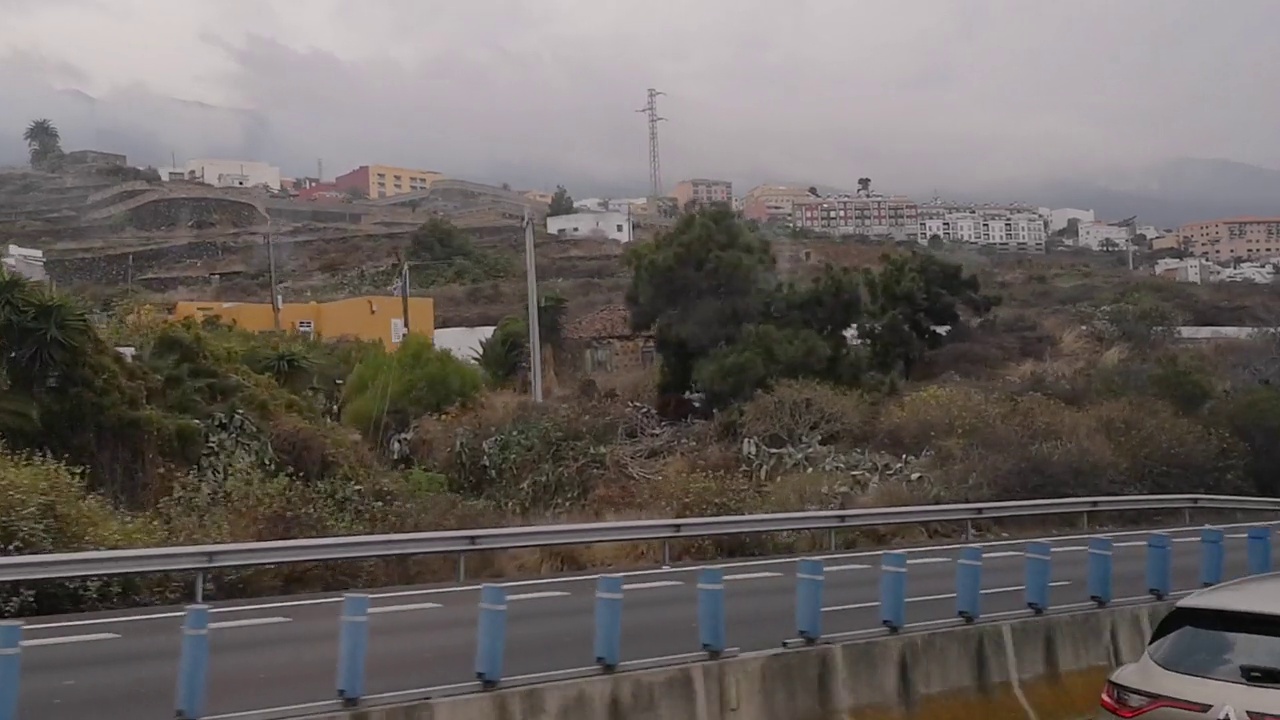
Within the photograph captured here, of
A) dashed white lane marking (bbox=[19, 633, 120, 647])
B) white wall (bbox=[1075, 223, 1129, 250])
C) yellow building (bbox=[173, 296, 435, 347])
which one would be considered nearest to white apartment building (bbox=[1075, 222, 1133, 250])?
white wall (bbox=[1075, 223, 1129, 250])

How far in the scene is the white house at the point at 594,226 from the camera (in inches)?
4486

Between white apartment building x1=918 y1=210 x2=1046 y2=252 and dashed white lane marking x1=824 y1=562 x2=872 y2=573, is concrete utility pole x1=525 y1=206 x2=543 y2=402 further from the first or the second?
white apartment building x1=918 y1=210 x2=1046 y2=252

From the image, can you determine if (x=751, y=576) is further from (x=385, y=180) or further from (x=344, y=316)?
(x=385, y=180)

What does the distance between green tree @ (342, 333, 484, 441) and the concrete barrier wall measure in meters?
24.4

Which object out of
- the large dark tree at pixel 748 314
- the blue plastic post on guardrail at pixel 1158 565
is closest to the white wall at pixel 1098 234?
the large dark tree at pixel 748 314

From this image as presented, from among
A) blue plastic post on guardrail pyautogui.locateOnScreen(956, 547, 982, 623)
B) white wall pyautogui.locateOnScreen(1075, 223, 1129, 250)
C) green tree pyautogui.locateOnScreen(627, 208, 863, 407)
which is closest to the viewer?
blue plastic post on guardrail pyautogui.locateOnScreen(956, 547, 982, 623)

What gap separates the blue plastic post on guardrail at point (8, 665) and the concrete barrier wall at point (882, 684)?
5.50 feet

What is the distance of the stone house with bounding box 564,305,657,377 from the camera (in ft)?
174

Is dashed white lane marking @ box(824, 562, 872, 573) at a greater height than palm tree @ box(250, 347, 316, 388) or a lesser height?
lesser

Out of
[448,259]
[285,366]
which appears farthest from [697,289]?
[448,259]

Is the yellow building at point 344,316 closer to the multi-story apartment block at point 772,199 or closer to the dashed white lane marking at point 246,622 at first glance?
the dashed white lane marking at point 246,622

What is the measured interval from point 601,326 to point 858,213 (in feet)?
357

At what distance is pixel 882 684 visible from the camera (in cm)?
1092

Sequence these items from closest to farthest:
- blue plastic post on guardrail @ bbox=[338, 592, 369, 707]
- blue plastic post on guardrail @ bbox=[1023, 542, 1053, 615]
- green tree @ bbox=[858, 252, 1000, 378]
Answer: blue plastic post on guardrail @ bbox=[338, 592, 369, 707] → blue plastic post on guardrail @ bbox=[1023, 542, 1053, 615] → green tree @ bbox=[858, 252, 1000, 378]
